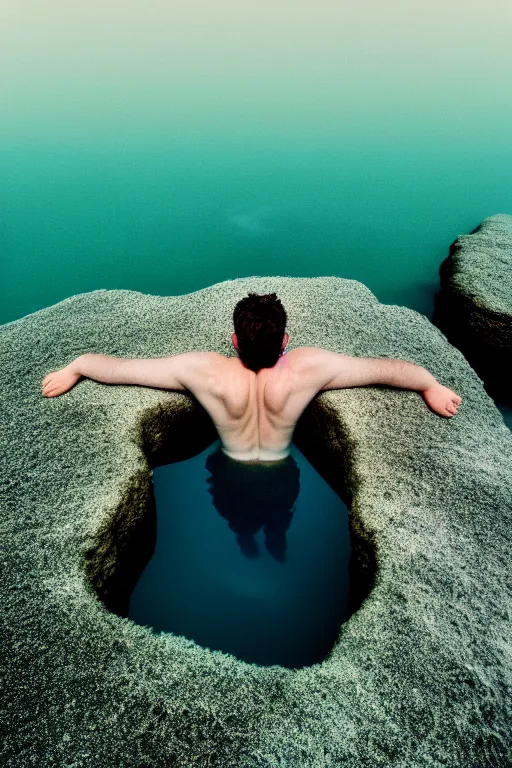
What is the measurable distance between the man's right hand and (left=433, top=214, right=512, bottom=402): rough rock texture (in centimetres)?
172

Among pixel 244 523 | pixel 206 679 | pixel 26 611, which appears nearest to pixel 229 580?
pixel 244 523

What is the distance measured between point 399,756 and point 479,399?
190 cm

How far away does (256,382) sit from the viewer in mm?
2332

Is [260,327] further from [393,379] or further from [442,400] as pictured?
[442,400]

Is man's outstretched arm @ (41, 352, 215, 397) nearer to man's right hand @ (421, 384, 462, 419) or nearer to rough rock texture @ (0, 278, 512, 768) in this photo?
rough rock texture @ (0, 278, 512, 768)

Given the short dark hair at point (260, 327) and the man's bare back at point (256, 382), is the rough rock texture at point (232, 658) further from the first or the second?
the short dark hair at point (260, 327)

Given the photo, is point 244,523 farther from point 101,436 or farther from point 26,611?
point 26,611

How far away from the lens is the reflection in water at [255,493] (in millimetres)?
2785

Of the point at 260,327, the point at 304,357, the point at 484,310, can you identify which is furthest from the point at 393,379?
the point at 484,310

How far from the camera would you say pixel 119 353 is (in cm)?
310

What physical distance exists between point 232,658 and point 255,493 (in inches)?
46.9

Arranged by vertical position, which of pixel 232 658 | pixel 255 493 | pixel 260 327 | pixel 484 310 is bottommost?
pixel 255 493

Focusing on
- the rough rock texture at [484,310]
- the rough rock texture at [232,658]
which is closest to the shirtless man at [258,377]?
the rough rock texture at [232,658]

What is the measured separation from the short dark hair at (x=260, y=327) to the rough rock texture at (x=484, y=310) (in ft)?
8.46
